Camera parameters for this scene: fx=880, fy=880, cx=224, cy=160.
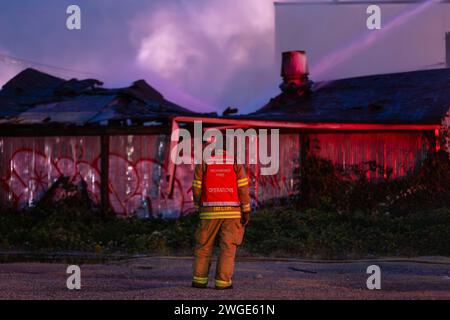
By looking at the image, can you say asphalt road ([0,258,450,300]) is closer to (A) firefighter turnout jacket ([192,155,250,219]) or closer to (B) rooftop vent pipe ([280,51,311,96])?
(A) firefighter turnout jacket ([192,155,250,219])

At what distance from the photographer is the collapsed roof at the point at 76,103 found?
21.5 m

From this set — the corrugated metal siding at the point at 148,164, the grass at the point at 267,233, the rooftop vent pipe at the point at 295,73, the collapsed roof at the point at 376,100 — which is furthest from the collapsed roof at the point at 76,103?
the rooftop vent pipe at the point at 295,73

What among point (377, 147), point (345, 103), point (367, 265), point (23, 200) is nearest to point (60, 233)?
point (23, 200)

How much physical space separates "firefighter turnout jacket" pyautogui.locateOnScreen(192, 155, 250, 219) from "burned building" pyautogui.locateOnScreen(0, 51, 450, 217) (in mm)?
8232

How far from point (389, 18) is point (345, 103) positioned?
604cm

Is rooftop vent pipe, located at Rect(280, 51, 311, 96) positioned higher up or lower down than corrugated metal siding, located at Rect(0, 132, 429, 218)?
higher up

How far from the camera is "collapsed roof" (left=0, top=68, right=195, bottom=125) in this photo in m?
21.5

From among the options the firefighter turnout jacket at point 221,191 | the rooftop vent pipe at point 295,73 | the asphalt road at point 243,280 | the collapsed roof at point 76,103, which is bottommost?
the asphalt road at point 243,280

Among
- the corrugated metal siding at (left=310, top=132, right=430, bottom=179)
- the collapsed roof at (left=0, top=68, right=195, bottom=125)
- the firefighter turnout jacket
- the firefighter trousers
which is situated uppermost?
the collapsed roof at (left=0, top=68, right=195, bottom=125)

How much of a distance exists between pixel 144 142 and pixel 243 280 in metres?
9.25

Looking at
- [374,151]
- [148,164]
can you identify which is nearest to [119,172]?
[148,164]

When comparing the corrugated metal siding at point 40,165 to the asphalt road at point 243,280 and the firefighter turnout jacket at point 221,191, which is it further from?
the firefighter turnout jacket at point 221,191

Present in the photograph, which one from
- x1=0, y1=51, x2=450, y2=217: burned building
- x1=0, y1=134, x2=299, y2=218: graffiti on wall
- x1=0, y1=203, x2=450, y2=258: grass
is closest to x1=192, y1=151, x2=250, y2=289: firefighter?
x1=0, y1=203, x2=450, y2=258: grass

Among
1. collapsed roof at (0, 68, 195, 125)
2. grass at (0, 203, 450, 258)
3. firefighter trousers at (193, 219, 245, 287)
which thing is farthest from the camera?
collapsed roof at (0, 68, 195, 125)
